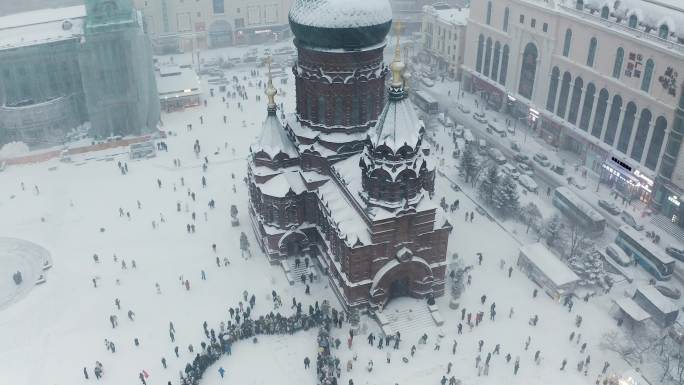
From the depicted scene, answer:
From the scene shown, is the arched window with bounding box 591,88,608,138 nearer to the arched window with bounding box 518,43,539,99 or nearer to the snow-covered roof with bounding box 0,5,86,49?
the arched window with bounding box 518,43,539,99

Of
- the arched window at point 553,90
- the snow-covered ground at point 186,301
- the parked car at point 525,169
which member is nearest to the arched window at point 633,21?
the arched window at point 553,90

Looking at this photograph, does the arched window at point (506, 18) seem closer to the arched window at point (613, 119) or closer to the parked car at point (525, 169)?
the arched window at point (613, 119)

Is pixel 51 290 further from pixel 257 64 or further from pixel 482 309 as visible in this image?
pixel 257 64

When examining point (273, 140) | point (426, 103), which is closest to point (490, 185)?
point (273, 140)

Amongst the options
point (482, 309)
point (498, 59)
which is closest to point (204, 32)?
point (498, 59)

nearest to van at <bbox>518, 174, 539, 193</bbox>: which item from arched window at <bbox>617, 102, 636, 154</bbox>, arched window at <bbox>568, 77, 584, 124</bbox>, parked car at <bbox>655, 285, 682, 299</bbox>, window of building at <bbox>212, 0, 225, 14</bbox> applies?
arched window at <bbox>617, 102, 636, 154</bbox>

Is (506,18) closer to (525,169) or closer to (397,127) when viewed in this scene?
(525,169)
